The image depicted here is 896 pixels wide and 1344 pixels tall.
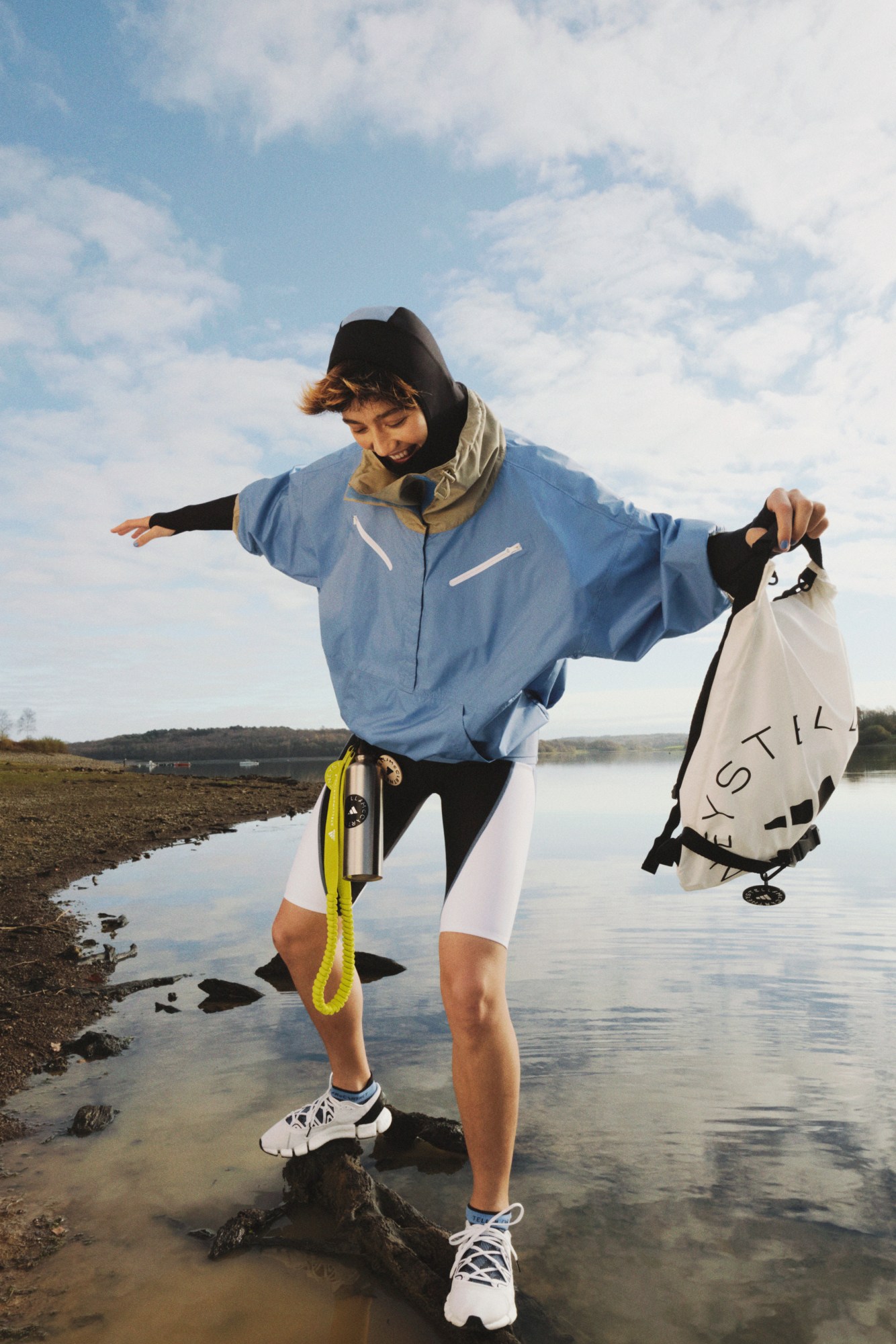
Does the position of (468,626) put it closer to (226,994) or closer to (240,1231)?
(240,1231)

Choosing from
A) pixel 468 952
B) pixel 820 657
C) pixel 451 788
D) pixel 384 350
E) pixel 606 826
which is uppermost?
pixel 384 350

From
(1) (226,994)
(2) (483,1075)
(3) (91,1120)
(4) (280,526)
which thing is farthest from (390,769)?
(1) (226,994)

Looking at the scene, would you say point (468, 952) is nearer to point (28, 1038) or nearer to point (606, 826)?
point (28, 1038)

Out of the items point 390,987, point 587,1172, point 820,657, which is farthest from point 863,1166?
point 390,987

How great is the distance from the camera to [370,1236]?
2.26m

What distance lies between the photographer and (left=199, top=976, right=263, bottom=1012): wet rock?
4406mm

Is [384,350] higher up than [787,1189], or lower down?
higher up

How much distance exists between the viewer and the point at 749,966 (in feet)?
18.0

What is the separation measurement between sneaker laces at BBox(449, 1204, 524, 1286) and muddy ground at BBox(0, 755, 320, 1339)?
1013 millimetres

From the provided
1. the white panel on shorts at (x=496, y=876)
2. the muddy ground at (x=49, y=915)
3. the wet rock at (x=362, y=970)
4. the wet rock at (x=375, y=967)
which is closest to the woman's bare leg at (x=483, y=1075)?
the white panel on shorts at (x=496, y=876)

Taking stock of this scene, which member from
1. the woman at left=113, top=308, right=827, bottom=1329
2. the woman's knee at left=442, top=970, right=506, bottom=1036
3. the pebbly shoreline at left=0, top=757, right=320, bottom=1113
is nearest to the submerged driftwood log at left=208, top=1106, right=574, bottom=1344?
the woman at left=113, top=308, right=827, bottom=1329

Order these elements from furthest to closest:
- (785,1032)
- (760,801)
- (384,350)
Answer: (785,1032) → (384,350) → (760,801)

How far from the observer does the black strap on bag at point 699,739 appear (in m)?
2.22

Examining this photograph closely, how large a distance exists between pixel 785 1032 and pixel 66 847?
29.2 feet
